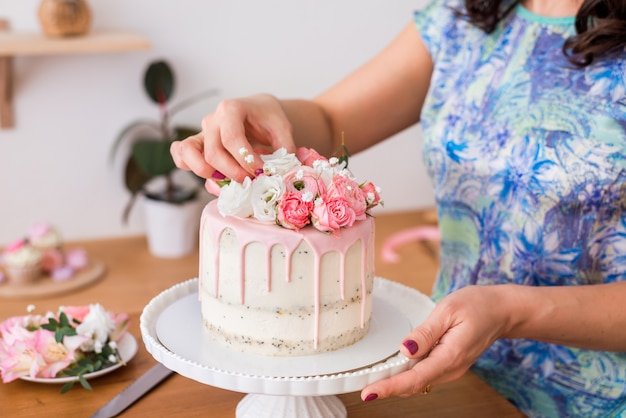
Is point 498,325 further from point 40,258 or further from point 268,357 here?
point 40,258

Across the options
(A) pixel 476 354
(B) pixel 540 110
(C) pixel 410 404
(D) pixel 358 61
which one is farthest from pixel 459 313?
(D) pixel 358 61

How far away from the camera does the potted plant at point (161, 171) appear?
2328 millimetres

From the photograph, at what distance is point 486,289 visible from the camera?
40.3 inches

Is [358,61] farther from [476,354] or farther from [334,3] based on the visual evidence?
[476,354]

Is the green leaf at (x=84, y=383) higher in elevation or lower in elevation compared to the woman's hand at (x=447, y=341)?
lower

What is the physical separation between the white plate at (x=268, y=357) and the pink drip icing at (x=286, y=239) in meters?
0.04

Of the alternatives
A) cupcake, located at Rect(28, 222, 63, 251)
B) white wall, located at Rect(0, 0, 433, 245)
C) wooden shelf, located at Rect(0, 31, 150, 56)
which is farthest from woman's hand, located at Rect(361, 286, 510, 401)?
white wall, located at Rect(0, 0, 433, 245)

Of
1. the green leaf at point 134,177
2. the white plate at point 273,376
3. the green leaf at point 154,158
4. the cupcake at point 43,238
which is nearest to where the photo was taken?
the white plate at point 273,376

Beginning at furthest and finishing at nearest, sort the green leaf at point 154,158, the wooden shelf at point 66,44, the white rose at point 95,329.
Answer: the green leaf at point 154,158 → the wooden shelf at point 66,44 → the white rose at point 95,329

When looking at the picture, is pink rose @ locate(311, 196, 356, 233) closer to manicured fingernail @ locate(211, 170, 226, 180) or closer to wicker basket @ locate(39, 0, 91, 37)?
manicured fingernail @ locate(211, 170, 226, 180)

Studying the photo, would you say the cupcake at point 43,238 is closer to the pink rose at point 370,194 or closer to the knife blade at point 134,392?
the knife blade at point 134,392

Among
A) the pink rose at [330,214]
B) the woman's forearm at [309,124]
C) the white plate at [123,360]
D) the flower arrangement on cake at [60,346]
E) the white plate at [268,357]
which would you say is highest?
the woman's forearm at [309,124]

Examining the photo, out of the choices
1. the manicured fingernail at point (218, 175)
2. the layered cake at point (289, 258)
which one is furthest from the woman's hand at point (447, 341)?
the manicured fingernail at point (218, 175)

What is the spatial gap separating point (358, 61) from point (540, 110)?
54.8 inches
